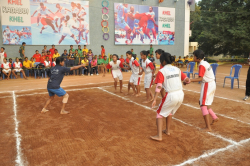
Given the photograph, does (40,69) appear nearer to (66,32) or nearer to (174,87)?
(66,32)

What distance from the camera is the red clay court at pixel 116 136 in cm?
409

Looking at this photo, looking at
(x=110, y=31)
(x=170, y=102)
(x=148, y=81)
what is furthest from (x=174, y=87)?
(x=110, y=31)

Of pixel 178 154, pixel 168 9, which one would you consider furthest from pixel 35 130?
pixel 168 9

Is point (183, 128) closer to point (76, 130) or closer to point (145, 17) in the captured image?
point (76, 130)

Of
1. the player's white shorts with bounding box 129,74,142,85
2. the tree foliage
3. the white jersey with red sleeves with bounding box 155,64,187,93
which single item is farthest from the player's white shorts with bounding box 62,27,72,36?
the tree foliage

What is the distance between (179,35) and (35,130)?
23307 millimetres

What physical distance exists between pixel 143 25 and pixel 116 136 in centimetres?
1928

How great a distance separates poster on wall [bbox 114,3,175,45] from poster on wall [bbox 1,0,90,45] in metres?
3.52

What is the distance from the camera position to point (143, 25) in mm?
22859

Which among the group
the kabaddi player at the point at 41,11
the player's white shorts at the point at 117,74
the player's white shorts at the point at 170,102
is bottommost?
the player's white shorts at the point at 170,102

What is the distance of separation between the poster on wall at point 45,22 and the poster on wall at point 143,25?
3520 millimetres

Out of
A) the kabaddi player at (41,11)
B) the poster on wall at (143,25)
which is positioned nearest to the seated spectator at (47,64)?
the kabaddi player at (41,11)

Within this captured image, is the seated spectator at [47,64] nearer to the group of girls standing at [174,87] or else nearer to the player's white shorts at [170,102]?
the group of girls standing at [174,87]

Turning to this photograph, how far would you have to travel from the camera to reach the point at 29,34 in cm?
1753
